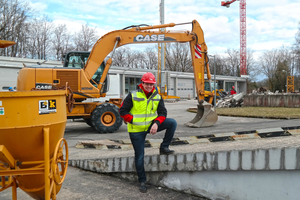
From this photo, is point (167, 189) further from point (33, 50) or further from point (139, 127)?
point (33, 50)

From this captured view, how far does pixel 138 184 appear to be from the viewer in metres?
4.42

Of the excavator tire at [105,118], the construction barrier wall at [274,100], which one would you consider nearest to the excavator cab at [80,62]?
the excavator tire at [105,118]

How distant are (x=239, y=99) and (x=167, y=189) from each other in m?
17.1

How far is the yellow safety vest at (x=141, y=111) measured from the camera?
13.3 ft

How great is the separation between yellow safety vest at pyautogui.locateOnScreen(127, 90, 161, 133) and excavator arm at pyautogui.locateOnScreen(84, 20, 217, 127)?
21.2 ft

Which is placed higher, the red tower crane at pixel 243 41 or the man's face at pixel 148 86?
the red tower crane at pixel 243 41

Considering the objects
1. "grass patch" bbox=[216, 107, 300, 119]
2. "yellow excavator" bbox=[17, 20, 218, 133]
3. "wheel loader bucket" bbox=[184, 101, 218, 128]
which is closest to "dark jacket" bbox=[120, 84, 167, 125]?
"yellow excavator" bbox=[17, 20, 218, 133]

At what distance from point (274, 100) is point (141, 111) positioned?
16.8 metres

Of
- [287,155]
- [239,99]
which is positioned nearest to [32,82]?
[287,155]

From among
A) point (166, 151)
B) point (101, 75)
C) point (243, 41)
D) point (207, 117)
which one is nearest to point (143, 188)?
point (166, 151)

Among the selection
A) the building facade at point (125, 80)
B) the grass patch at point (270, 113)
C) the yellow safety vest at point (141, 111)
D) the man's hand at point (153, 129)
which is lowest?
the grass patch at point (270, 113)

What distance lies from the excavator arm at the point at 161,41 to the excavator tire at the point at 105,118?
88 cm

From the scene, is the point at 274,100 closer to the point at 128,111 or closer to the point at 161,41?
the point at 161,41

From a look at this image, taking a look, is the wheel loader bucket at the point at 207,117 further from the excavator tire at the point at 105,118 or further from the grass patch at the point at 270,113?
the grass patch at the point at 270,113
